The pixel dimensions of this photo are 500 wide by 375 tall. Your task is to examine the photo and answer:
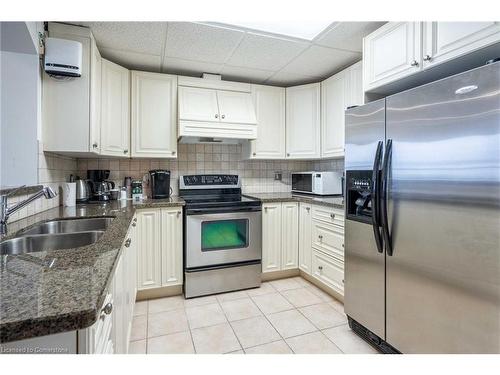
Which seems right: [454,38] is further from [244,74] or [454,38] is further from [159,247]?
[159,247]

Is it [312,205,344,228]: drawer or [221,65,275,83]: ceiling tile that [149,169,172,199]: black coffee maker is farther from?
[312,205,344,228]: drawer

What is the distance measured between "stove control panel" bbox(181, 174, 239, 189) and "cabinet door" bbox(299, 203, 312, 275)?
33.5 inches

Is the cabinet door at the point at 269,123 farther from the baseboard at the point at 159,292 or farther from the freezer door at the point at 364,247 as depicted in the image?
the baseboard at the point at 159,292

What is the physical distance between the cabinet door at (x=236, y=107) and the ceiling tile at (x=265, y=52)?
0.34 metres

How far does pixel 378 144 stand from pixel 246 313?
1.63 meters

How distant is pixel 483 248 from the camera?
116cm

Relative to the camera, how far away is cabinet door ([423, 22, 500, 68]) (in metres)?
1.28

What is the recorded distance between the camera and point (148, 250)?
2.42m

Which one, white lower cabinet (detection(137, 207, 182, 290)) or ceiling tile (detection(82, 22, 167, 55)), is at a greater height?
ceiling tile (detection(82, 22, 167, 55))

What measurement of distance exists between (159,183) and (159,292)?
106cm

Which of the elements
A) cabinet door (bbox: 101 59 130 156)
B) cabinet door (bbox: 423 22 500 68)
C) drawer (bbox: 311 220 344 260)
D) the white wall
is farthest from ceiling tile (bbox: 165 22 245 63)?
drawer (bbox: 311 220 344 260)

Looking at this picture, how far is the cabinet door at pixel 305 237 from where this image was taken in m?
2.78
